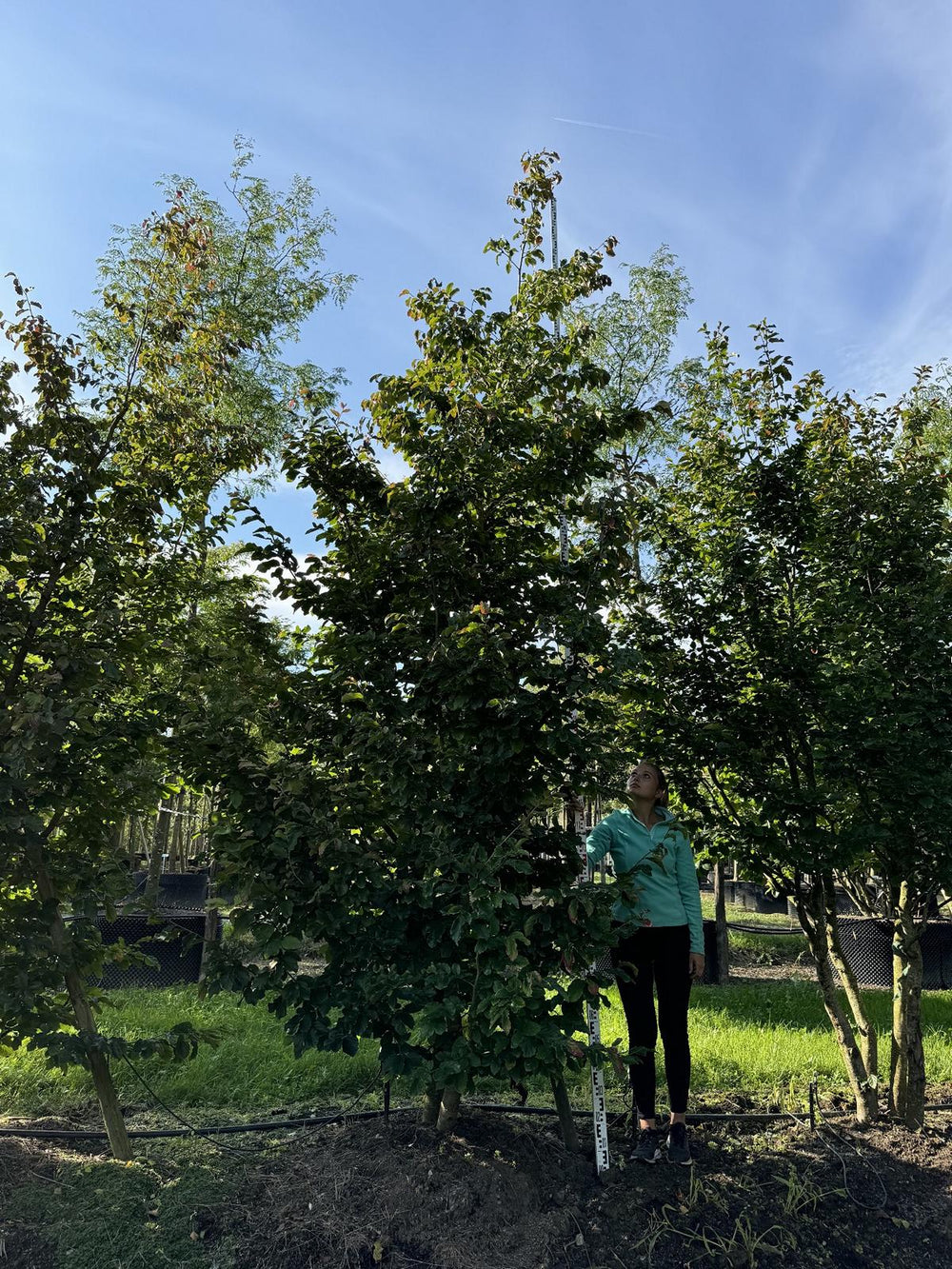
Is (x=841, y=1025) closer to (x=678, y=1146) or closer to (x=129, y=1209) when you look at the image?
(x=678, y=1146)

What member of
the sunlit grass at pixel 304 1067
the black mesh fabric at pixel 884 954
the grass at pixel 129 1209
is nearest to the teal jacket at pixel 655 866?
the sunlit grass at pixel 304 1067

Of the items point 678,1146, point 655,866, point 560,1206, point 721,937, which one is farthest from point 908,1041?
point 721,937

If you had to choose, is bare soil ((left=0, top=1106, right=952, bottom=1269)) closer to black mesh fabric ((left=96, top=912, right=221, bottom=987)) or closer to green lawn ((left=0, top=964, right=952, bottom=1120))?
green lawn ((left=0, top=964, right=952, bottom=1120))

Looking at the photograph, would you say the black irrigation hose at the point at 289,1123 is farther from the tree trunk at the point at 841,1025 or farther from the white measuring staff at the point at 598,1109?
the white measuring staff at the point at 598,1109

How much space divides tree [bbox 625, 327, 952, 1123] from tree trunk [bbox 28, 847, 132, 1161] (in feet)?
7.71

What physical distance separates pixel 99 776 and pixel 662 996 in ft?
7.86

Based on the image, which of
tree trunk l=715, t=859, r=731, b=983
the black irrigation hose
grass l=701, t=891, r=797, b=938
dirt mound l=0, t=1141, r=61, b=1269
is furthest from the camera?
grass l=701, t=891, r=797, b=938

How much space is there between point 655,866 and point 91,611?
8.27ft

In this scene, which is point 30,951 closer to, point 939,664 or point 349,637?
point 349,637

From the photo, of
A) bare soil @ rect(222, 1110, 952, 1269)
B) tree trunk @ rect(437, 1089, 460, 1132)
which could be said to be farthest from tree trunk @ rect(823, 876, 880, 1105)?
tree trunk @ rect(437, 1089, 460, 1132)

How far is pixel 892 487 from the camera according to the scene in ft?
13.1

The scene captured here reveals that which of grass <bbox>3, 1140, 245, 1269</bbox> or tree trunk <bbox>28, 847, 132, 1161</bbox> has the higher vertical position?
tree trunk <bbox>28, 847, 132, 1161</bbox>

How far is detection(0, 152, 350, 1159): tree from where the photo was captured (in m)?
3.02

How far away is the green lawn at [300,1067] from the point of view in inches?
162
